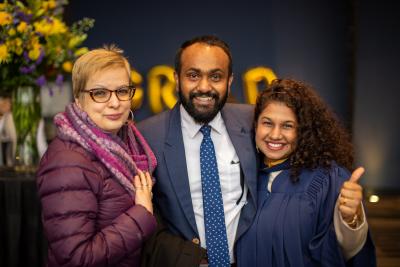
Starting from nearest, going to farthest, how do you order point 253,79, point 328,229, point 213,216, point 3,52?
1. point 328,229
2. point 213,216
3. point 3,52
4. point 253,79

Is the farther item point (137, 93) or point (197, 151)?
point (137, 93)

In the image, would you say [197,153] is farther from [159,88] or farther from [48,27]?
[159,88]

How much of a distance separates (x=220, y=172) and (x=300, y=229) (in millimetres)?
390

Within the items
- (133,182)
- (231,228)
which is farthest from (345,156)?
(133,182)

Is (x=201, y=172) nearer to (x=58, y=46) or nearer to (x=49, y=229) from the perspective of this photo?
(x=49, y=229)

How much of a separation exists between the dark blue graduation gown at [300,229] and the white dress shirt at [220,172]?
0.33 ft

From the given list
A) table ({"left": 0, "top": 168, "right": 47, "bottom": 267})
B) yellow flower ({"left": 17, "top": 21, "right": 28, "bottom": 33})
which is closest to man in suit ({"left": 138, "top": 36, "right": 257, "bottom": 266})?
table ({"left": 0, "top": 168, "right": 47, "bottom": 267})

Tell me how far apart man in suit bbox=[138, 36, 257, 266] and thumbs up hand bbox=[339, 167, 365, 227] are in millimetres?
361

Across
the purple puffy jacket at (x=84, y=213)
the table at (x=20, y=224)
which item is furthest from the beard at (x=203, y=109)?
the table at (x=20, y=224)

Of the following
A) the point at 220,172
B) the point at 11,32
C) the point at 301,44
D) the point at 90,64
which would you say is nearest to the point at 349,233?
the point at 220,172

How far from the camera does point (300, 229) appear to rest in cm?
175

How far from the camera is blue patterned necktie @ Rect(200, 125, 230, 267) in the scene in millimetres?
1832

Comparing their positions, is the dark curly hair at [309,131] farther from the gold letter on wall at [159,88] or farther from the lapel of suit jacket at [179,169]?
the gold letter on wall at [159,88]

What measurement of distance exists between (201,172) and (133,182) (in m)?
0.41
